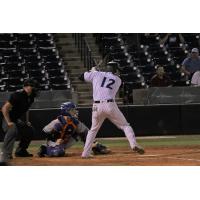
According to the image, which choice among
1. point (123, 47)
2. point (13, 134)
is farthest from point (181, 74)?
point (13, 134)

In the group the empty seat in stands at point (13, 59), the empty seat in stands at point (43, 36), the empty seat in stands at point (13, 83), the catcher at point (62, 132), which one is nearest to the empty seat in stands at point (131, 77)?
the empty seat in stands at point (13, 83)

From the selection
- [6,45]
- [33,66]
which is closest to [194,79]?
[33,66]

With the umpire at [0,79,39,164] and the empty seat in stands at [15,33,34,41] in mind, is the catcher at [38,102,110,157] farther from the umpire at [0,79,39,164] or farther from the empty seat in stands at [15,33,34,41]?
the empty seat in stands at [15,33,34,41]

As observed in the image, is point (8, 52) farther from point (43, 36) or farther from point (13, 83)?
point (13, 83)

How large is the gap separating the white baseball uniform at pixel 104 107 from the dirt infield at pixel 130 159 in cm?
42

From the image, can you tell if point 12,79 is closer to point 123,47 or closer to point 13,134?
point 123,47

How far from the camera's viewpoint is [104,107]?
532 inches

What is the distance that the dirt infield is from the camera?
40.7 feet

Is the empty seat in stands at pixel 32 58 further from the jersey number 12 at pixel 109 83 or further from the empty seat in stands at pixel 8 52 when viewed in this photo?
the jersey number 12 at pixel 109 83

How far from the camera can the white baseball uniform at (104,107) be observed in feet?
44.2

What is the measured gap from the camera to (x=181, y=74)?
2253cm

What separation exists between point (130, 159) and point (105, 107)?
113 centimetres

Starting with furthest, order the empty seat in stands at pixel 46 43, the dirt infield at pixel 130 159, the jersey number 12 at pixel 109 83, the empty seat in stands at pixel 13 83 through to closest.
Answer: the empty seat in stands at pixel 46 43 < the empty seat in stands at pixel 13 83 < the jersey number 12 at pixel 109 83 < the dirt infield at pixel 130 159

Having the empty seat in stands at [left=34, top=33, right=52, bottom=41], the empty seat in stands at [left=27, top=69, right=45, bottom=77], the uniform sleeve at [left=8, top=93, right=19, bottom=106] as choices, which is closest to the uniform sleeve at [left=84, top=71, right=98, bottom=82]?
the uniform sleeve at [left=8, top=93, right=19, bottom=106]
